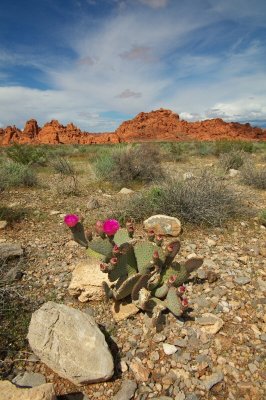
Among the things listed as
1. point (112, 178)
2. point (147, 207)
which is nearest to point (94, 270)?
point (147, 207)

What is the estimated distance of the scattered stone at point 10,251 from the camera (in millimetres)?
3766

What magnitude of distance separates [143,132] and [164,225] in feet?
256

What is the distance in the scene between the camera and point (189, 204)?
207 inches

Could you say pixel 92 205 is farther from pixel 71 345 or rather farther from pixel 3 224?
pixel 71 345

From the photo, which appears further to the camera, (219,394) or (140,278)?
(140,278)

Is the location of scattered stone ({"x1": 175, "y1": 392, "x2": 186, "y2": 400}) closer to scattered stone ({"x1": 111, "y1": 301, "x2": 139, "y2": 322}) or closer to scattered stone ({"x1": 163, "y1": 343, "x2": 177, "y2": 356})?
scattered stone ({"x1": 163, "y1": 343, "x2": 177, "y2": 356})

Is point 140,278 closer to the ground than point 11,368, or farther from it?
farther from it

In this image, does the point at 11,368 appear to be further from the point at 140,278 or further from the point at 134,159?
the point at 134,159

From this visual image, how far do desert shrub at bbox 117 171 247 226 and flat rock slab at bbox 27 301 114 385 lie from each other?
2.81 metres

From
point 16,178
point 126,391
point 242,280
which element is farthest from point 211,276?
point 16,178

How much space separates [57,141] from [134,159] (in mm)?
70596

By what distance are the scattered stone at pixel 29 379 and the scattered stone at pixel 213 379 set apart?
123cm

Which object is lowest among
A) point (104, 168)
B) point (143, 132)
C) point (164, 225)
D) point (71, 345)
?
point (143, 132)

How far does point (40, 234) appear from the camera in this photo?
187 inches
